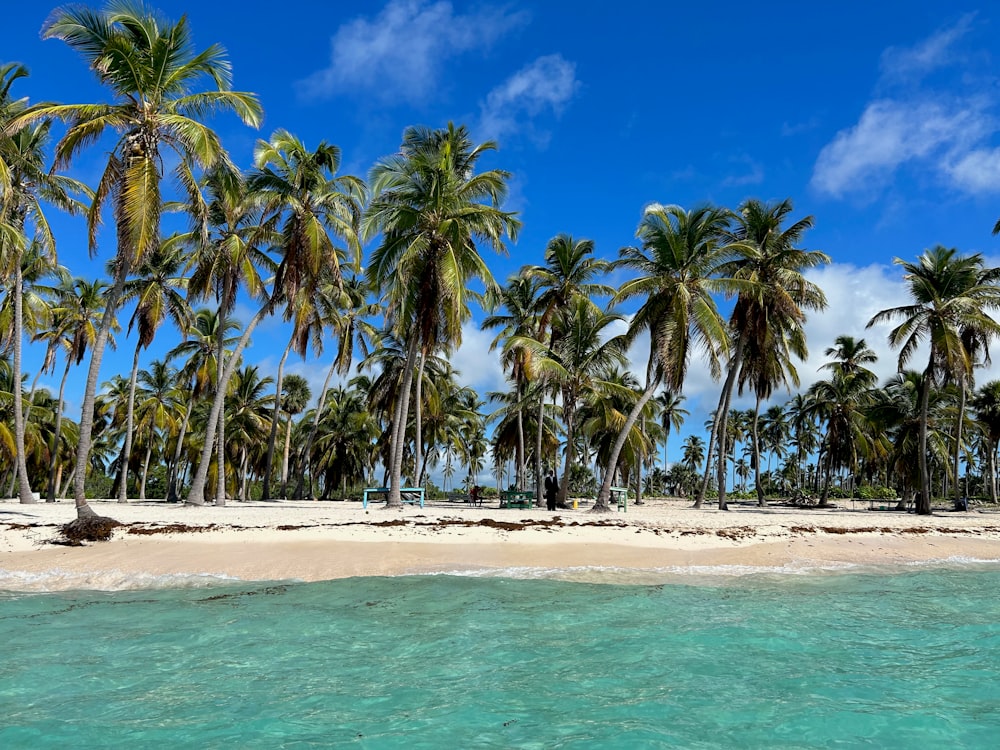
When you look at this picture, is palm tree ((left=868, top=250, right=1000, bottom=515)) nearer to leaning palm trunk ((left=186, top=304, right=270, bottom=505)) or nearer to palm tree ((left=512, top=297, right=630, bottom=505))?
palm tree ((left=512, top=297, right=630, bottom=505))

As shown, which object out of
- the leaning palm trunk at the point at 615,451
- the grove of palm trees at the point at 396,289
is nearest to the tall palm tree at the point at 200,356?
the grove of palm trees at the point at 396,289

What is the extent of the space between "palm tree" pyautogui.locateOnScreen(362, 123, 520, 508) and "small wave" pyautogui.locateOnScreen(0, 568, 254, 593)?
9.60m

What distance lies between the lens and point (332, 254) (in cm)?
2084

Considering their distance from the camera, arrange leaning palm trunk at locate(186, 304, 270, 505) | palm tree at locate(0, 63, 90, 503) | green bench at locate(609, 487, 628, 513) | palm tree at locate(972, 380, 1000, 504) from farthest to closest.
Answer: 1. palm tree at locate(972, 380, 1000, 504)
2. green bench at locate(609, 487, 628, 513)
3. leaning palm trunk at locate(186, 304, 270, 505)
4. palm tree at locate(0, 63, 90, 503)

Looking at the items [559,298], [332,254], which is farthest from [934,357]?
[332,254]

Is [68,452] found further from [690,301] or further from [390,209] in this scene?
[690,301]

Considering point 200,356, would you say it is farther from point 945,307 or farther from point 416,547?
point 945,307

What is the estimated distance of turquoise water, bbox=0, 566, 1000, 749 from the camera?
4.63 metres

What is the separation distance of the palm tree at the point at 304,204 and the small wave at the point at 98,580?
11419 millimetres

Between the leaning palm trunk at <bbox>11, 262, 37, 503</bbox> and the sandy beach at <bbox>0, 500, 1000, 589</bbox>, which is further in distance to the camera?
the leaning palm trunk at <bbox>11, 262, 37, 503</bbox>

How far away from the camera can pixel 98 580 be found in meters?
10.4

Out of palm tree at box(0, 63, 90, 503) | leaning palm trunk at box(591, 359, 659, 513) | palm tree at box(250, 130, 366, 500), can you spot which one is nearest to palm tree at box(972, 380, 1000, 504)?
leaning palm trunk at box(591, 359, 659, 513)

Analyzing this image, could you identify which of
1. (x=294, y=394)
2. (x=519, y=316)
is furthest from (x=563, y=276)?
(x=294, y=394)

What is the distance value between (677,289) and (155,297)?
22129 millimetres
